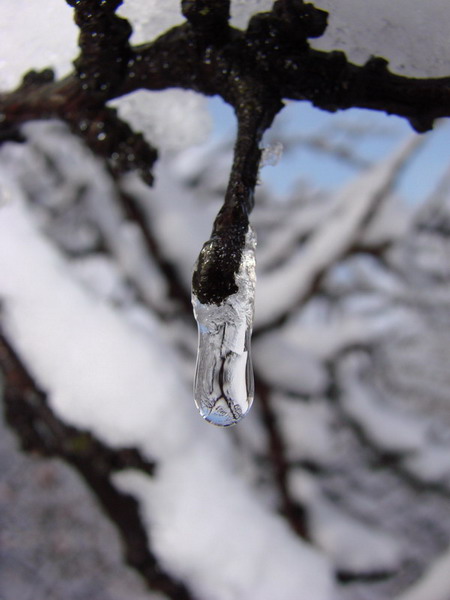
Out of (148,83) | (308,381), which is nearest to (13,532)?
(308,381)

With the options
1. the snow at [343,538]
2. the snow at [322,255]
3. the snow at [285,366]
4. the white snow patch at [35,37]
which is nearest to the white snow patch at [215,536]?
the snow at [343,538]

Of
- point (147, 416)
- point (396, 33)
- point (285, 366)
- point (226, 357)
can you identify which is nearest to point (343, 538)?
point (285, 366)

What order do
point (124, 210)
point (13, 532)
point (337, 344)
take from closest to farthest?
point (124, 210)
point (337, 344)
point (13, 532)

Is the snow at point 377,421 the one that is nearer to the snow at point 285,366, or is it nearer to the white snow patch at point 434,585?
the snow at point 285,366

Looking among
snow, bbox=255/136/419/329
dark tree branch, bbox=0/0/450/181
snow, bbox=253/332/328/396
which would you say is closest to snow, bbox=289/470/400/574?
snow, bbox=253/332/328/396

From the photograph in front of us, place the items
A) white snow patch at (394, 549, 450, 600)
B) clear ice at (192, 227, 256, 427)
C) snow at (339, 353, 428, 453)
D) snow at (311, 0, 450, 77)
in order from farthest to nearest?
snow at (339, 353, 428, 453), white snow patch at (394, 549, 450, 600), snow at (311, 0, 450, 77), clear ice at (192, 227, 256, 427)

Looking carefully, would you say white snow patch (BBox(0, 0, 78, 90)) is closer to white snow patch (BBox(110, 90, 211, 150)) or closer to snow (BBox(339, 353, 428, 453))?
white snow patch (BBox(110, 90, 211, 150))

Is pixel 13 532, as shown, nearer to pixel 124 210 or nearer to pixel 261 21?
pixel 124 210
